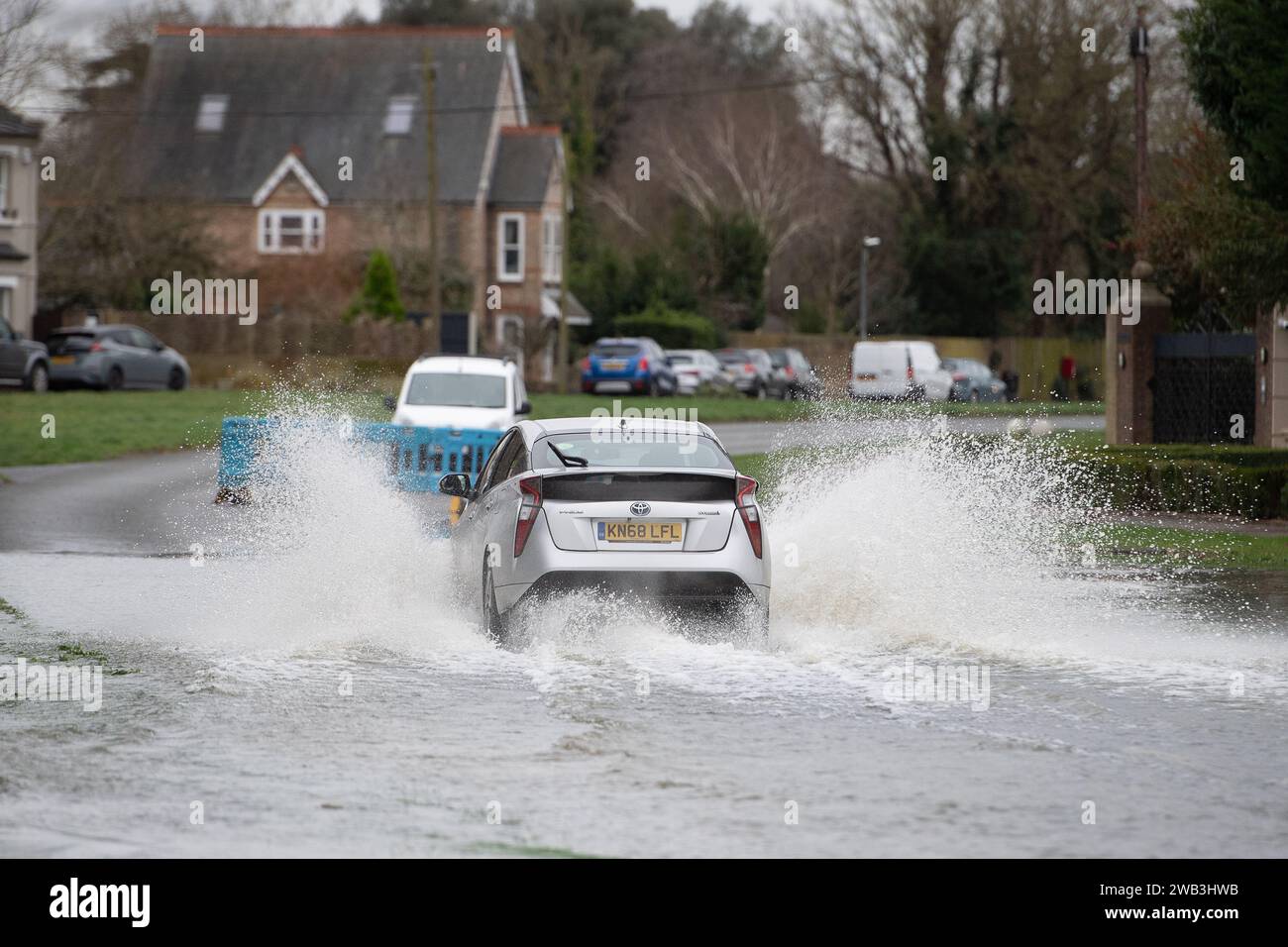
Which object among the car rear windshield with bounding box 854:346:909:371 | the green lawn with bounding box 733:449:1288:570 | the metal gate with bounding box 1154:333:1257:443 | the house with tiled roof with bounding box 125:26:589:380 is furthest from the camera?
the house with tiled roof with bounding box 125:26:589:380

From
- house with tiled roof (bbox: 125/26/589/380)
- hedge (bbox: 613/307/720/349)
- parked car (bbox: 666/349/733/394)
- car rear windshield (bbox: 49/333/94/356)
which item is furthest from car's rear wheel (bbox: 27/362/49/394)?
hedge (bbox: 613/307/720/349)

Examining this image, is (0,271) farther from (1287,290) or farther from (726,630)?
(726,630)

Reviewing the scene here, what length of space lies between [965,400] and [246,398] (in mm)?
22408

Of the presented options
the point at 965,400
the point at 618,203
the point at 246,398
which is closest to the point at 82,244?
the point at 246,398

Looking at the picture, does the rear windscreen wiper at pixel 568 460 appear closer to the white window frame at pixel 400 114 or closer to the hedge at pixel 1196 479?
the hedge at pixel 1196 479

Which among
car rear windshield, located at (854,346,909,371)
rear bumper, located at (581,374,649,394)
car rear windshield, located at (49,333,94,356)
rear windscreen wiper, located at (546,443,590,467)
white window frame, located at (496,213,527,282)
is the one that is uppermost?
white window frame, located at (496,213,527,282)

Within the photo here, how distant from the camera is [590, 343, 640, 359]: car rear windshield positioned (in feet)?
187

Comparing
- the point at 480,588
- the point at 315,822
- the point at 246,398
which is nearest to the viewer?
the point at 315,822

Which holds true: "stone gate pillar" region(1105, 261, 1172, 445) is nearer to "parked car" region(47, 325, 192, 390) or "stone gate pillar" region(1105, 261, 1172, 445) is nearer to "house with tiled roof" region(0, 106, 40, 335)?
"parked car" region(47, 325, 192, 390)

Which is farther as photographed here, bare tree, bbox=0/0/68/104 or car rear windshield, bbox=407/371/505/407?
bare tree, bbox=0/0/68/104

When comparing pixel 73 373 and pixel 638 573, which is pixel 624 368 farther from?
pixel 638 573

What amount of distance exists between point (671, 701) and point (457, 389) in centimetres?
1708

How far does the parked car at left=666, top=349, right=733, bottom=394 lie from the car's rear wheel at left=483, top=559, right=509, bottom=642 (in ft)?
155

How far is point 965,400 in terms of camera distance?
58750 millimetres
